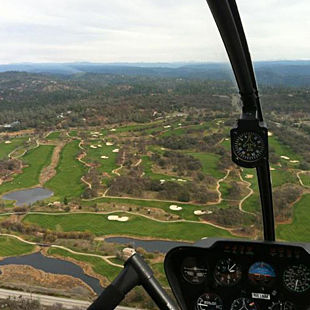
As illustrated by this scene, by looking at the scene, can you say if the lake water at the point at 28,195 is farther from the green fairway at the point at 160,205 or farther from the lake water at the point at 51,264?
the lake water at the point at 51,264

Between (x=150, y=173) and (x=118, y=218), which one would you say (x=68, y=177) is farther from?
(x=118, y=218)

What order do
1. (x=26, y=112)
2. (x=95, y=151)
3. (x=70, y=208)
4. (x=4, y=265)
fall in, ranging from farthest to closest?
(x=26, y=112)
(x=95, y=151)
(x=70, y=208)
(x=4, y=265)

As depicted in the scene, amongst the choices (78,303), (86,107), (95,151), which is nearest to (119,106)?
(86,107)

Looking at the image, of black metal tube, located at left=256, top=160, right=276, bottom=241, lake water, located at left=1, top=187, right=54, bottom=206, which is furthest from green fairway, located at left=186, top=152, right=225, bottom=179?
black metal tube, located at left=256, top=160, right=276, bottom=241

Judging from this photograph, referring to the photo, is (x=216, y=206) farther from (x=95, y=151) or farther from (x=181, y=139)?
(x=95, y=151)

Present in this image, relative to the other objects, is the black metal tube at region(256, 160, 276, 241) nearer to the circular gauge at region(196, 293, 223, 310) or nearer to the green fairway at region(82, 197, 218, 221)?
the circular gauge at region(196, 293, 223, 310)

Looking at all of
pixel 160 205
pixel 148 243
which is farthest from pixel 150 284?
pixel 160 205
